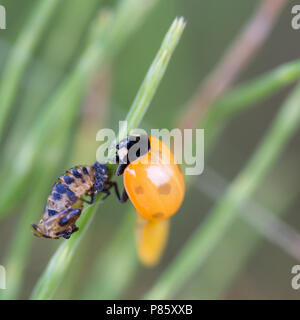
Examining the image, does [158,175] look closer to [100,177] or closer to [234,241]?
[100,177]

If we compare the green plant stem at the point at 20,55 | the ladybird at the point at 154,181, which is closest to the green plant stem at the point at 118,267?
the ladybird at the point at 154,181

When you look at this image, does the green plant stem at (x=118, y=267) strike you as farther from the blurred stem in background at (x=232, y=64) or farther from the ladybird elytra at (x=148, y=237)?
the blurred stem in background at (x=232, y=64)

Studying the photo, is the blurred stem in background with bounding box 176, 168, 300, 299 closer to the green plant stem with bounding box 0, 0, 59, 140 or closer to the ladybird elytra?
the ladybird elytra

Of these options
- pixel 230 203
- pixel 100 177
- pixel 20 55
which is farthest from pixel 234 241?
pixel 20 55

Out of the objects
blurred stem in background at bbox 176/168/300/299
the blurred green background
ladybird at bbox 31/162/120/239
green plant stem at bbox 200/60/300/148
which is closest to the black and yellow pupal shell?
ladybird at bbox 31/162/120/239
